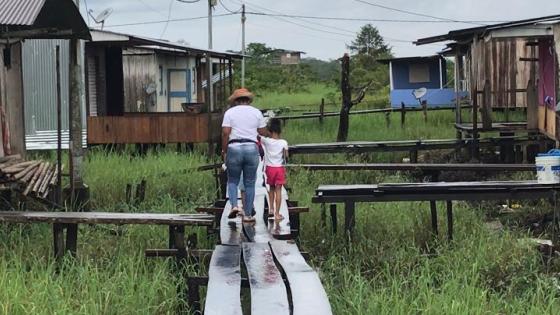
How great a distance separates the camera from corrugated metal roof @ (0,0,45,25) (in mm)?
7898

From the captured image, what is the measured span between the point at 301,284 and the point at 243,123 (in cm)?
298

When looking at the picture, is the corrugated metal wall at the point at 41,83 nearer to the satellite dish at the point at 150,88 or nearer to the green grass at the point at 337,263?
the green grass at the point at 337,263

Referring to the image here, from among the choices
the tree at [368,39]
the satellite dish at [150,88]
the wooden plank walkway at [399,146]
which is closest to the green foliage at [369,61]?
the tree at [368,39]

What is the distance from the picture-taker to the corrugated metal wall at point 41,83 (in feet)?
54.8

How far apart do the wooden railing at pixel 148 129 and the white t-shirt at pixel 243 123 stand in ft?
30.5

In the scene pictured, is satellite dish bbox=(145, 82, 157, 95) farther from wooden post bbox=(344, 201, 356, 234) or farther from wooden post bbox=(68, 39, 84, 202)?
wooden post bbox=(344, 201, 356, 234)

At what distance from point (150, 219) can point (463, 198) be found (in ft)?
12.0

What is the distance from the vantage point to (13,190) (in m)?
9.12

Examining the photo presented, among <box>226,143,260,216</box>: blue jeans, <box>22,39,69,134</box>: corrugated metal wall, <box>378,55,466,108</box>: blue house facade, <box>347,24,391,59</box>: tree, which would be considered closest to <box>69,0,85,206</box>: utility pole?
<box>226,143,260,216</box>: blue jeans

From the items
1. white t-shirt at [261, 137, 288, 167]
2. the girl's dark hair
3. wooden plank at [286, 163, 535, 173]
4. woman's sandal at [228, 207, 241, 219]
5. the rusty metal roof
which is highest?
the rusty metal roof

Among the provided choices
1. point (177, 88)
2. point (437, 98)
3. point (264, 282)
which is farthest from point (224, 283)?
point (437, 98)

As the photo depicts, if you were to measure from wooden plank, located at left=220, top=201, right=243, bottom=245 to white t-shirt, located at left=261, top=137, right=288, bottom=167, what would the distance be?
2.26ft

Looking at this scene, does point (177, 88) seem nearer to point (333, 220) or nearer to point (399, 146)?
point (399, 146)

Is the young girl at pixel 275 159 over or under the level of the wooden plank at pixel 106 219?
over
